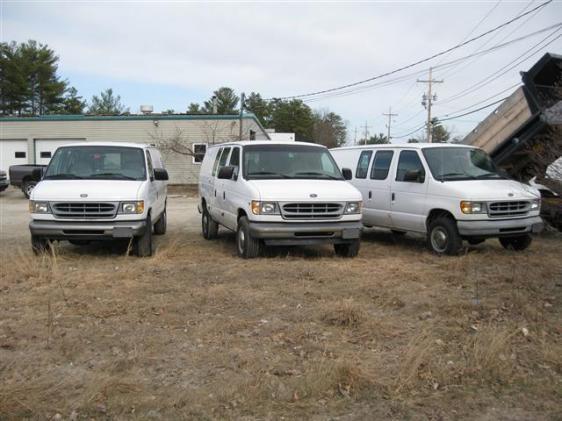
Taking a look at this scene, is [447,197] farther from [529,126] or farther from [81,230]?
[81,230]

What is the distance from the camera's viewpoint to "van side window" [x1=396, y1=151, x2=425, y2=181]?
1019cm

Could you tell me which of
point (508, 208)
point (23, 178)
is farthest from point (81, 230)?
point (23, 178)

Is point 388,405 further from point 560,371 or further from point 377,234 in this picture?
point 377,234

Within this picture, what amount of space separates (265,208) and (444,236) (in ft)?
10.3

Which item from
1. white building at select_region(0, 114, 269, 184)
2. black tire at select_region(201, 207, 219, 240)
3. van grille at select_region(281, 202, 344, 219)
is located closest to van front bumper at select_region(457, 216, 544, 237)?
van grille at select_region(281, 202, 344, 219)

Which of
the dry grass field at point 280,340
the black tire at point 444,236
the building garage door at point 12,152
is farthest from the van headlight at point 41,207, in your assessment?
the building garage door at point 12,152

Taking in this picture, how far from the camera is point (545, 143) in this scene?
9.79 meters

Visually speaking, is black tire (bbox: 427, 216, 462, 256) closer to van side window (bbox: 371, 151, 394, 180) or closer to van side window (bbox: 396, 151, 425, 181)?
van side window (bbox: 396, 151, 425, 181)

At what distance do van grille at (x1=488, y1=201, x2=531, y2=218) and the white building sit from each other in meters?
21.8

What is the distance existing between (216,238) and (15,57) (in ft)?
154

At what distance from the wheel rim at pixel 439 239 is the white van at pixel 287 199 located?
4.78 ft

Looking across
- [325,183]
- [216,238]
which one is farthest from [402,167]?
[216,238]

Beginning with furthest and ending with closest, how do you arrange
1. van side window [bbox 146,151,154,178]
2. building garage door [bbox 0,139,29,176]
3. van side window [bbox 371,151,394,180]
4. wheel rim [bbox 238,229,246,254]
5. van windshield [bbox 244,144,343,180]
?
building garage door [bbox 0,139,29,176]
van side window [bbox 371,151,394,180]
van side window [bbox 146,151,154,178]
van windshield [bbox 244,144,343,180]
wheel rim [bbox 238,229,246,254]

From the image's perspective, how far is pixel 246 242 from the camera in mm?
8844
